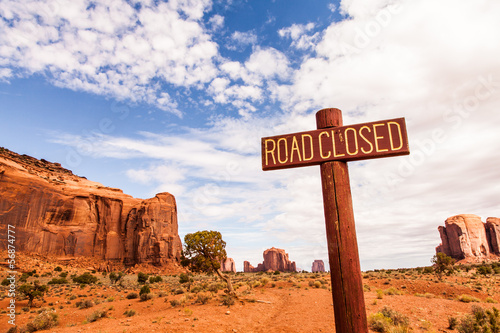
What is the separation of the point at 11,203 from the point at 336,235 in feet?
233

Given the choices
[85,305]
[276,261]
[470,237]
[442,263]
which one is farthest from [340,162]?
[276,261]

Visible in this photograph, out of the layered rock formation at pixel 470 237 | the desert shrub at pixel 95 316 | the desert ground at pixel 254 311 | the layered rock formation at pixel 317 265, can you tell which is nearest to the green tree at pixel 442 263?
the desert ground at pixel 254 311

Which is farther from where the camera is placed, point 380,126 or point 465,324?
point 465,324

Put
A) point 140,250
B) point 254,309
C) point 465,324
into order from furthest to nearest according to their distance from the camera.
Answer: point 140,250, point 254,309, point 465,324

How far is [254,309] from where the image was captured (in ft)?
49.7

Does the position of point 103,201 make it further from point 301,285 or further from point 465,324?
point 465,324

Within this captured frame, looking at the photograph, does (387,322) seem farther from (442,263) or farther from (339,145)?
(442,263)

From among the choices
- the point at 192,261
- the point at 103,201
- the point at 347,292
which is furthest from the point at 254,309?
the point at 103,201

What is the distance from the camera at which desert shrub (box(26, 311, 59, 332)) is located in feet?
43.4

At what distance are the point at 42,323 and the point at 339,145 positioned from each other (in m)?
17.9

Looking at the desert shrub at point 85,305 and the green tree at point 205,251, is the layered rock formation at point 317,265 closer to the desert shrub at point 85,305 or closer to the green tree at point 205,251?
the green tree at point 205,251

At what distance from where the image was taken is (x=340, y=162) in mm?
2914

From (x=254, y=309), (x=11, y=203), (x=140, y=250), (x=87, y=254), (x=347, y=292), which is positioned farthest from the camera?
(x=140, y=250)

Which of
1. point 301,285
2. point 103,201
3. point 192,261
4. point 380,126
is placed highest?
point 103,201
